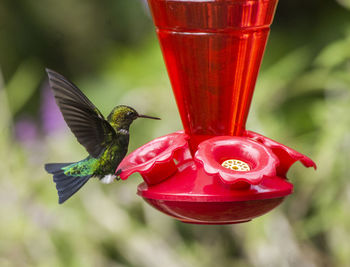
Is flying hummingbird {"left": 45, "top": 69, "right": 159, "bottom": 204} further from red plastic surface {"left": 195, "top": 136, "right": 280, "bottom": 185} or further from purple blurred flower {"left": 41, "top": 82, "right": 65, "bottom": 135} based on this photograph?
purple blurred flower {"left": 41, "top": 82, "right": 65, "bottom": 135}

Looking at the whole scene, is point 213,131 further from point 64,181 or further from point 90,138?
point 64,181

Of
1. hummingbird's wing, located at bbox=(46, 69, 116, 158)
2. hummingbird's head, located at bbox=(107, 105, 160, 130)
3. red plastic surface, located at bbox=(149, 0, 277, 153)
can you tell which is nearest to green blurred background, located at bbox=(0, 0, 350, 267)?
red plastic surface, located at bbox=(149, 0, 277, 153)

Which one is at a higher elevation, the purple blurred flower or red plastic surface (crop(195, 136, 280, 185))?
red plastic surface (crop(195, 136, 280, 185))

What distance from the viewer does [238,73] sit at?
1634mm

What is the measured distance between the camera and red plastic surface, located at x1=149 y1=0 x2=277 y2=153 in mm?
1499

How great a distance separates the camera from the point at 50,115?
4.50 metres

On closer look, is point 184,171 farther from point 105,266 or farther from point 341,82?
point 105,266

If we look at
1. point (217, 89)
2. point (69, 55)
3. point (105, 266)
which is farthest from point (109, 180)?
point (69, 55)

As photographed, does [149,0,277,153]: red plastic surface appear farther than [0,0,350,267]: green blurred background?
No

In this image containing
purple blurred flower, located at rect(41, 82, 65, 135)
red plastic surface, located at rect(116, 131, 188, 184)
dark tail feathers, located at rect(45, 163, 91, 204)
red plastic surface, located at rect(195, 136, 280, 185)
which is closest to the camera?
red plastic surface, located at rect(195, 136, 280, 185)

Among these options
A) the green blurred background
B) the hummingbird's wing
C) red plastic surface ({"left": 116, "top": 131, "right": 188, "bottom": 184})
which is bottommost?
the green blurred background

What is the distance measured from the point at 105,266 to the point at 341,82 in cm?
209

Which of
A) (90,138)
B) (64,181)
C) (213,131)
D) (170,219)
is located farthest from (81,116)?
(170,219)

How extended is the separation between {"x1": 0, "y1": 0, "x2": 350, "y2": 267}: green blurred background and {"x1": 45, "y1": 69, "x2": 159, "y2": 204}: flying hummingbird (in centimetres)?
136
